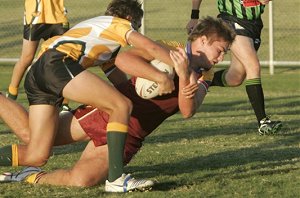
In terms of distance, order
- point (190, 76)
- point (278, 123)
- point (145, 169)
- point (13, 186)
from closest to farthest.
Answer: point (190, 76) < point (13, 186) < point (145, 169) < point (278, 123)

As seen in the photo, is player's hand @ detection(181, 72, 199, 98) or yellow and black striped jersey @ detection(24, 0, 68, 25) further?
yellow and black striped jersey @ detection(24, 0, 68, 25)

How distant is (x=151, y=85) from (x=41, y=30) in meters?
5.77

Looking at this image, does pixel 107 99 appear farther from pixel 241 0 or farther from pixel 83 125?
pixel 241 0

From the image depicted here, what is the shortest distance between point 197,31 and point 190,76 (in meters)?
0.46

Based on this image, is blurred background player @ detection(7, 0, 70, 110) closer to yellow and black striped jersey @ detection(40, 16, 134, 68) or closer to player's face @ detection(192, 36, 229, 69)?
yellow and black striped jersey @ detection(40, 16, 134, 68)

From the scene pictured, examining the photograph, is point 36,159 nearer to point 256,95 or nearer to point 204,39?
point 204,39

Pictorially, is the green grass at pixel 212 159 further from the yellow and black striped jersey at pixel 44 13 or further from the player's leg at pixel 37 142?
the yellow and black striped jersey at pixel 44 13

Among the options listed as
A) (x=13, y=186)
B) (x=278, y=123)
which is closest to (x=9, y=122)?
(x=13, y=186)

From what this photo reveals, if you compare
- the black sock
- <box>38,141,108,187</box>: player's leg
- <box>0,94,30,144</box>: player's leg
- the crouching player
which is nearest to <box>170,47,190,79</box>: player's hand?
the crouching player

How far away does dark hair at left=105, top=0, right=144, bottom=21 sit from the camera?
685 cm

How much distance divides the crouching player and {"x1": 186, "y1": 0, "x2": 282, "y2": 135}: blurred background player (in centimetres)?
287

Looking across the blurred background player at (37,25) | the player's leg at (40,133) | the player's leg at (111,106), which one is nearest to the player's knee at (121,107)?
the player's leg at (111,106)

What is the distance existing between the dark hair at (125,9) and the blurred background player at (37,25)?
514 cm

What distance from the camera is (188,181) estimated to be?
6840mm
